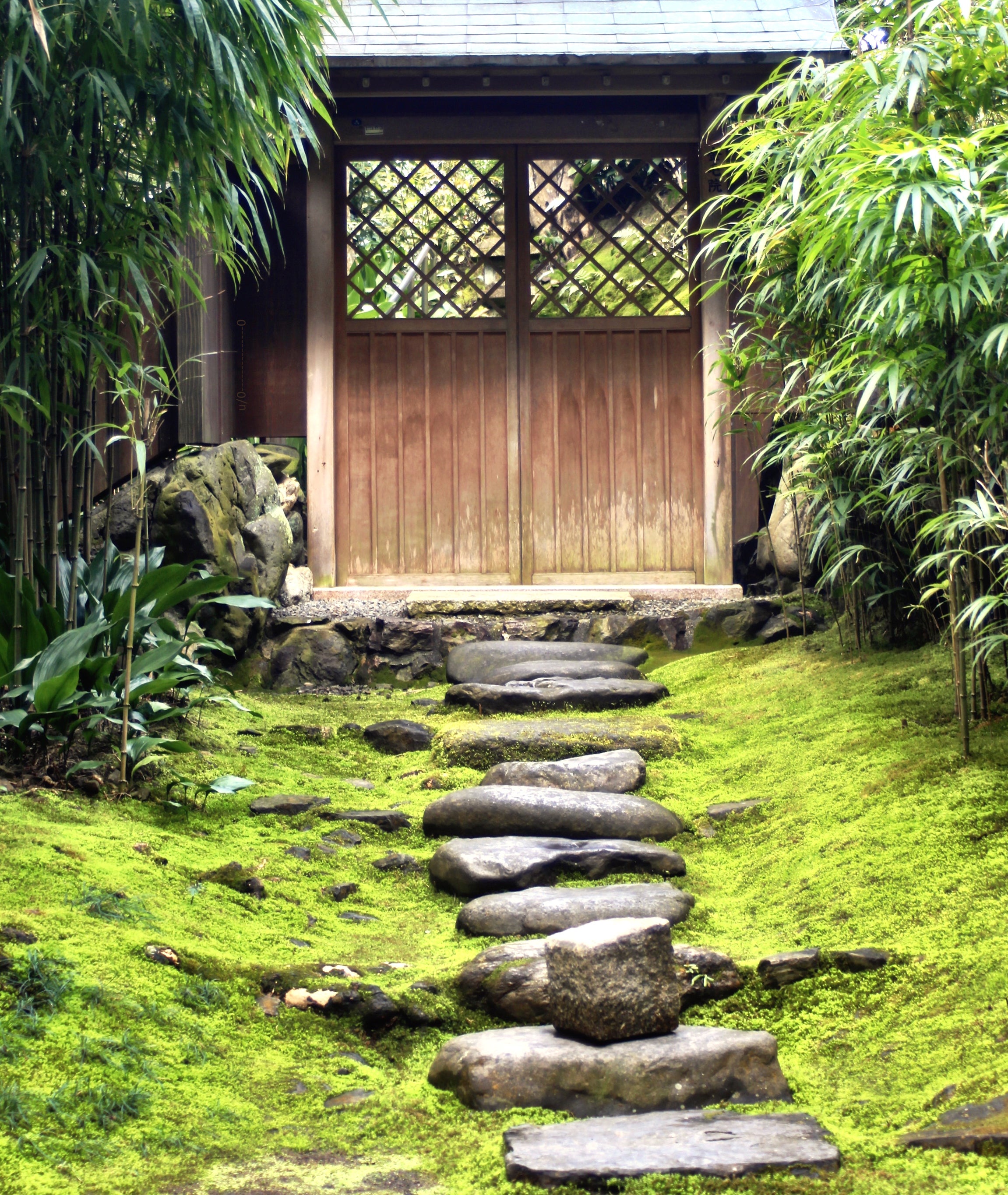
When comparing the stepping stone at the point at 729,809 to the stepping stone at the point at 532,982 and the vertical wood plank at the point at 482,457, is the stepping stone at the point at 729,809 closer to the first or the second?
the stepping stone at the point at 532,982

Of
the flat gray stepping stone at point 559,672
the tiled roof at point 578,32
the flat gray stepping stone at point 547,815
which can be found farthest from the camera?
the tiled roof at point 578,32

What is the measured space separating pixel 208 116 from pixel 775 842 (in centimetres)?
306

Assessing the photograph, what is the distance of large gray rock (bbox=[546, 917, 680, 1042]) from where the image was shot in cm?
237

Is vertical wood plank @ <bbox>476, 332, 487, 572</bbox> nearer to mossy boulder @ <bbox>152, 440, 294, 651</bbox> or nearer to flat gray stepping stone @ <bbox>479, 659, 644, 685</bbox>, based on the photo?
mossy boulder @ <bbox>152, 440, 294, 651</bbox>

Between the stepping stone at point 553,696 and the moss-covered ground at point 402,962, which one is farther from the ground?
the stepping stone at point 553,696

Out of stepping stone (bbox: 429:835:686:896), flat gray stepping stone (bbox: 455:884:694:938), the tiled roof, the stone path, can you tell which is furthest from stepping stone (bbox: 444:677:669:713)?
the tiled roof

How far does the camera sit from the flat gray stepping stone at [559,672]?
5676 mm

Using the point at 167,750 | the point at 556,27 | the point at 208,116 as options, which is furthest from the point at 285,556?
the point at 556,27

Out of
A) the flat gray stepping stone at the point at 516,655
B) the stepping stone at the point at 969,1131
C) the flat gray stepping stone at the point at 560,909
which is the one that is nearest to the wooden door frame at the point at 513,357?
the flat gray stepping stone at the point at 516,655

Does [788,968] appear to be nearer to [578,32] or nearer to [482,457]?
[482,457]

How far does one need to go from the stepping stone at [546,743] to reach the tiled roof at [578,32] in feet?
12.8

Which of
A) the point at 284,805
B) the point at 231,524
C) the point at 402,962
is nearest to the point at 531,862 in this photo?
the point at 402,962

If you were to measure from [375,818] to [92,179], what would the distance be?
2.36 m

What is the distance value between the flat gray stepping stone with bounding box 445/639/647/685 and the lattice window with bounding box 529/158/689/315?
7.90ft
